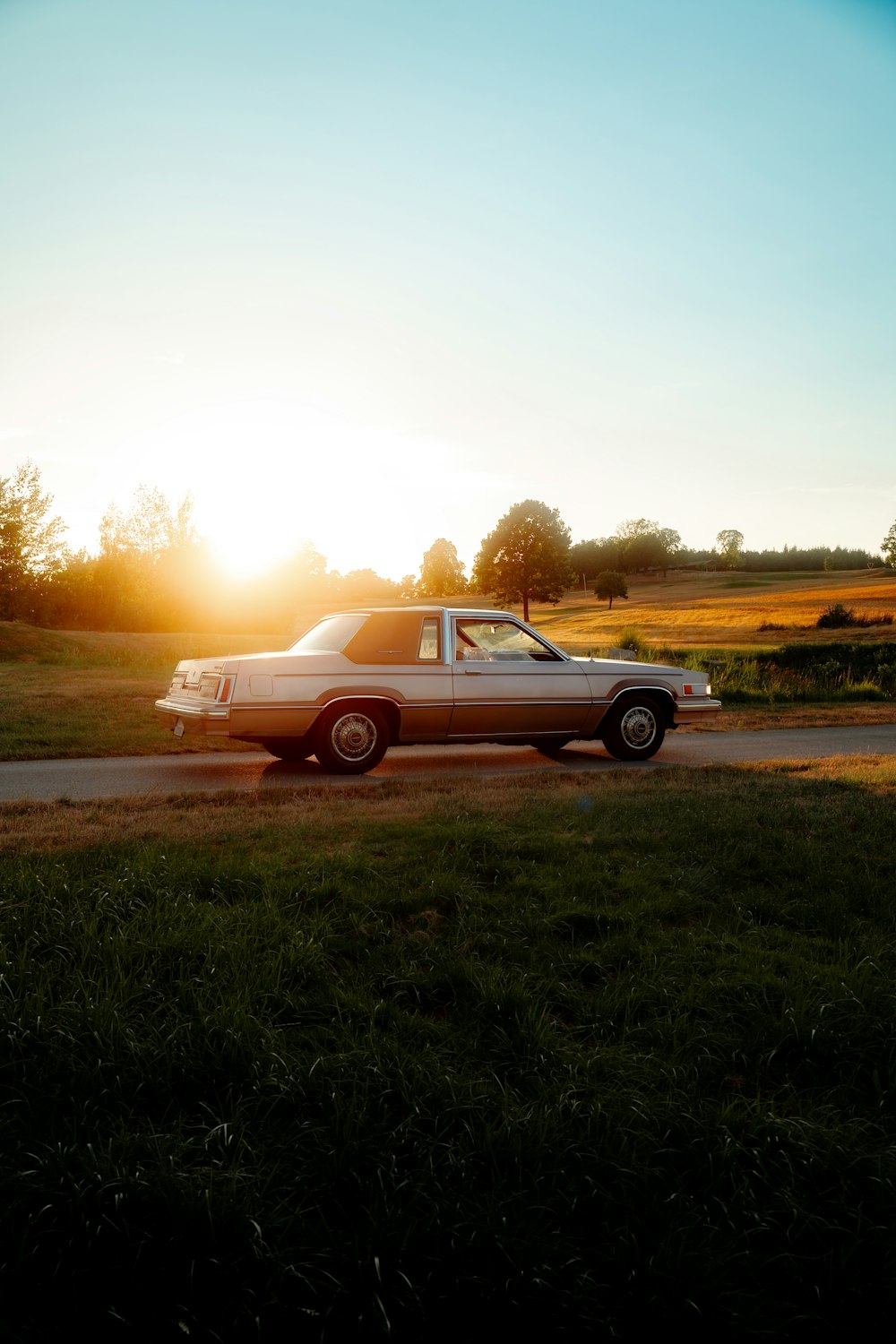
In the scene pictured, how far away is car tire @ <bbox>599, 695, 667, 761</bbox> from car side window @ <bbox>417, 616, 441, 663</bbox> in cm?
212

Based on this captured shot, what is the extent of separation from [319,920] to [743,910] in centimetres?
202

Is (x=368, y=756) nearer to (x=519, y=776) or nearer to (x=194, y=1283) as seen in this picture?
(x=519, y=776)

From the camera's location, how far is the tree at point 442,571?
107 meters

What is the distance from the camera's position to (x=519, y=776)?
863 cm

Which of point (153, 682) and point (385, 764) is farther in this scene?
point (153, 682)

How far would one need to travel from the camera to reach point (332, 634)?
9844 millimetres

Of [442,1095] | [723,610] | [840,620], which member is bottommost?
[442,1095]

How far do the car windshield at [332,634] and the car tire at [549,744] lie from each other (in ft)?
7.71

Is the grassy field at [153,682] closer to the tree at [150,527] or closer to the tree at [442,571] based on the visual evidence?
the tree at [150,527]

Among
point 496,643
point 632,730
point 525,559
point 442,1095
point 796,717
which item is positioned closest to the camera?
point 442,1095

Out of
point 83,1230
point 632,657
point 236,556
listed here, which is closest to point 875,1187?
point 83,1230

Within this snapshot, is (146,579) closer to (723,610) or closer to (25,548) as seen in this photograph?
(25,548)

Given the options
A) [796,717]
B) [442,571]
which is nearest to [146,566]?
[796,717]

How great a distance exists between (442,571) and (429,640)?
100330mm
